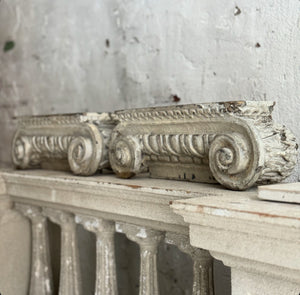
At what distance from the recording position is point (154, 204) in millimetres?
1129

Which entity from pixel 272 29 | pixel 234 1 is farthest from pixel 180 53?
pixel 272 29

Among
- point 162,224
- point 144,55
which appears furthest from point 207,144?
point 144,55

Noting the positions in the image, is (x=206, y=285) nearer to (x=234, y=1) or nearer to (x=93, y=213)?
(x=93, y=213)

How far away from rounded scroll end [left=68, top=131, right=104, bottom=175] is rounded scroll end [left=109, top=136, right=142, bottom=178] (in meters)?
0.08

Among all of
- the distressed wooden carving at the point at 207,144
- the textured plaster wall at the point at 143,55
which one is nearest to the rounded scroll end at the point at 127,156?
the distressed wooden carving at the point at 207,144

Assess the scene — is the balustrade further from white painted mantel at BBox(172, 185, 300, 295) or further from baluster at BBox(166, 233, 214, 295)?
white painted mantel at BBox(172, 185, 300, 295)

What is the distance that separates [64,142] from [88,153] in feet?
0.47

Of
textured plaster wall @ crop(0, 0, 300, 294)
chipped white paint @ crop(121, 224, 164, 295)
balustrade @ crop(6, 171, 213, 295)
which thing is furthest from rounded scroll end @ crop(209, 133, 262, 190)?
textured plaster wall @ crop(0, 0, 300, 294)

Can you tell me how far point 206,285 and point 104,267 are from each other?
355 millimetres

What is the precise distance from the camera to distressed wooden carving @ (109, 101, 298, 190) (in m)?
1.02

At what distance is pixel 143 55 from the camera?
5.91 ft

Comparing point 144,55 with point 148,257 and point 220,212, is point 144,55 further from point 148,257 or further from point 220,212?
point 220,212

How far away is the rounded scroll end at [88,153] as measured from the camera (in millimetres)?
1396

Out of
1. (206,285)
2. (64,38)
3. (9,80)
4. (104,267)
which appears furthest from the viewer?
(9,80)
